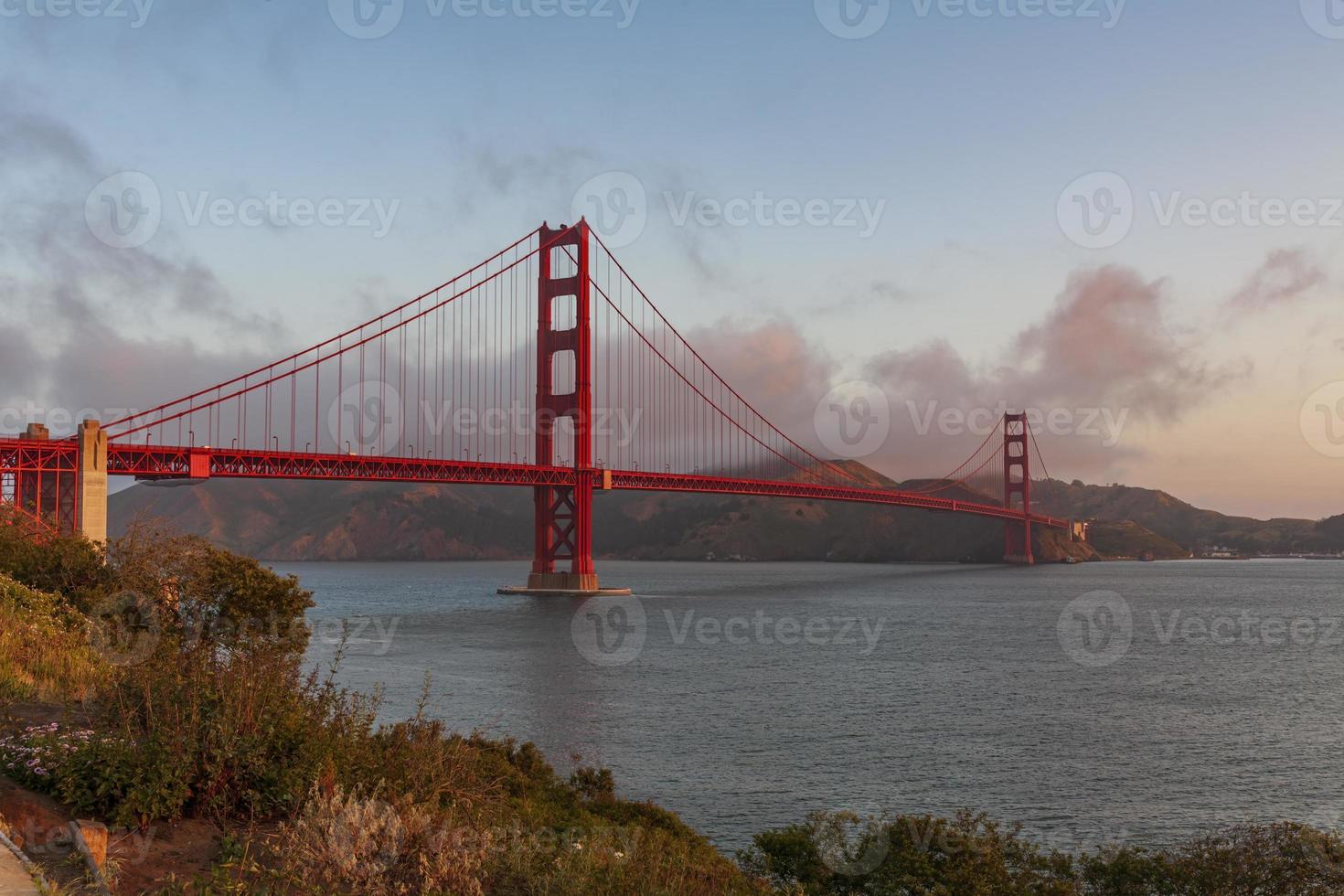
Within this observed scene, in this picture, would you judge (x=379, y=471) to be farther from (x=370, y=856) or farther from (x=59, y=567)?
(x=370, y=856)

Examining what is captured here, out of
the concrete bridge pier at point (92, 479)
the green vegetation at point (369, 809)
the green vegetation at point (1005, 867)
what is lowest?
the green vegetation at point (1005, 867)

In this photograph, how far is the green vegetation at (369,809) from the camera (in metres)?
7.64

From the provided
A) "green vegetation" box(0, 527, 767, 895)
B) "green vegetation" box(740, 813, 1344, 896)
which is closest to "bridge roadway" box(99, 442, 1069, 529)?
"green vegetation" box(0, 527, 767, 895)

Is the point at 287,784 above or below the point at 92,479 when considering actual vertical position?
below

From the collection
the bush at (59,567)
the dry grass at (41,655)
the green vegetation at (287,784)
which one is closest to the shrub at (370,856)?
the green vegetation at (287,784)

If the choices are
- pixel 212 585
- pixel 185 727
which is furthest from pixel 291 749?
pixel 212 585

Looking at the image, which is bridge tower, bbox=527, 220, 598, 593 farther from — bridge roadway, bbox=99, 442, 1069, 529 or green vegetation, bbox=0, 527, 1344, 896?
green vegetation, bbox=0, 527, 1344, 896

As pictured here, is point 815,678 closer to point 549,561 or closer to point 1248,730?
point 1248,730

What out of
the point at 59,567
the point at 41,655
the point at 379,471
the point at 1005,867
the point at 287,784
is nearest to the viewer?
the point at 287,784

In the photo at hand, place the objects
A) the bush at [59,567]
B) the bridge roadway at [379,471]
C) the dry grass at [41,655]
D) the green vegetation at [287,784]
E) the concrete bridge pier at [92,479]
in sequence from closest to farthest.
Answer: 1. the green vegetation at [287,784]
2. the dry grass at [41,655]
3. the bush at [59,567]
4. the concrete bridge pier at [92,479]
5. the bridge roadway at [379,471]

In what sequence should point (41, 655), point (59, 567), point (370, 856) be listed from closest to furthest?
point (370, 856) < point (41, 655) < point (59, 567)

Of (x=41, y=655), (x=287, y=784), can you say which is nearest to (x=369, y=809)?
(x=287, y=784)

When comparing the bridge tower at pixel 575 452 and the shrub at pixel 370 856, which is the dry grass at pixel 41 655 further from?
the bridge tower at pixel 575 452

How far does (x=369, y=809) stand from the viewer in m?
7.43
